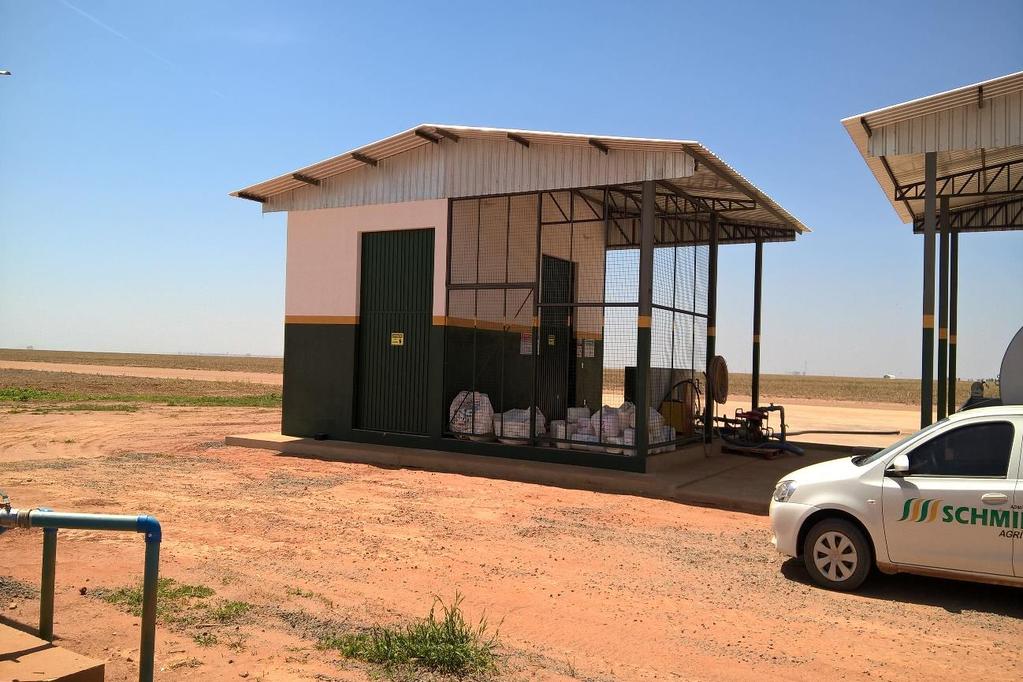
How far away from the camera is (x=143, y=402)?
2952 centimetres

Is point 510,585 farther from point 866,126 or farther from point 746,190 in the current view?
point 746,190

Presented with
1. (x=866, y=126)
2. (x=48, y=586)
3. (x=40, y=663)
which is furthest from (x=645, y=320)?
(x=40, y=663)

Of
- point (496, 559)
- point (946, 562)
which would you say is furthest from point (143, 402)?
point (946, 562)

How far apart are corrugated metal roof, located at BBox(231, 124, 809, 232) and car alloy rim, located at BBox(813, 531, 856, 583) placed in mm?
6553

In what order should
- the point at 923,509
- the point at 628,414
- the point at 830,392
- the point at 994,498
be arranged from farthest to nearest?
1. the point at 830,392
2. the point at 628,414
3. the point at 923,509
4. the point at 994,498

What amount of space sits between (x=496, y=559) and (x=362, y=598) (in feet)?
5.73

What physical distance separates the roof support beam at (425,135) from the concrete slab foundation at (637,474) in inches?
220

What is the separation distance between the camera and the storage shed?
13.2m

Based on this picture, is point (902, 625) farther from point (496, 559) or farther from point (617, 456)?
point (617, 456)

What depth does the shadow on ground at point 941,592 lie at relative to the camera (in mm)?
6719

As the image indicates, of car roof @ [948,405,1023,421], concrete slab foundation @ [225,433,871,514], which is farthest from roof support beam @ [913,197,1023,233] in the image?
car roof @ [948,405,1023,421]

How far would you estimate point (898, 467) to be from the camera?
6.89m

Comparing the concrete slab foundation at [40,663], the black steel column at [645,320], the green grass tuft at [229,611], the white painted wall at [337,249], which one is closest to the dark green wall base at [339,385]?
the white painted wall at [337,249]

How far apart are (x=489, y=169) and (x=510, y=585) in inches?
348
